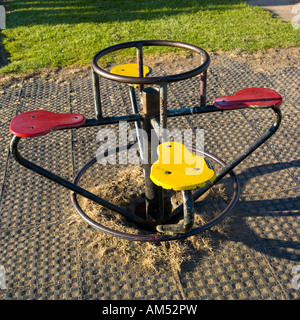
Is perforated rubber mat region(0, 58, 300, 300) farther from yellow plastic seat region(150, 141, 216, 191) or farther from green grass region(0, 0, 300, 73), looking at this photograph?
green grass region(0, 0, 300, 73)

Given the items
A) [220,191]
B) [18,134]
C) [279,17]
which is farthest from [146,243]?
[279,17]

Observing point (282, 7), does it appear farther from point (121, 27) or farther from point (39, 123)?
A: point (39, 123)

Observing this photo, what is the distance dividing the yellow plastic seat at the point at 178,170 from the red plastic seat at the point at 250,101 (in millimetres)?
314

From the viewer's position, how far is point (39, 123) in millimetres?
1842

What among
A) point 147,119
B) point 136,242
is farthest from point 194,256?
point 147,119

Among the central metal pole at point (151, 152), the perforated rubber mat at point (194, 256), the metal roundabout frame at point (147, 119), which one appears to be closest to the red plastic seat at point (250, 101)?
the metal roundabout frame at point (147, 119)

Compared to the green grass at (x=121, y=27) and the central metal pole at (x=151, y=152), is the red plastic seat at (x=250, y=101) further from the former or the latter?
the green grass at (x=121, y=27)

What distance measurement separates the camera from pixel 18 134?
173 cm

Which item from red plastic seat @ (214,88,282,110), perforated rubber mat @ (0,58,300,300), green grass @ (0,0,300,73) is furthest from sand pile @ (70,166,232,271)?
green grass @ (0,0,300,73)

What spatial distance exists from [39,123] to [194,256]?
103 cm

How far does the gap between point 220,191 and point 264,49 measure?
2.53 metres

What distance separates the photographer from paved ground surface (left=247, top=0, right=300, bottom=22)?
5404 mm

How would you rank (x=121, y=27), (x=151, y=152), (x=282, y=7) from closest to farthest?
(x=151, y=152) → (x=121, y=27) → (x=282, y=7)
